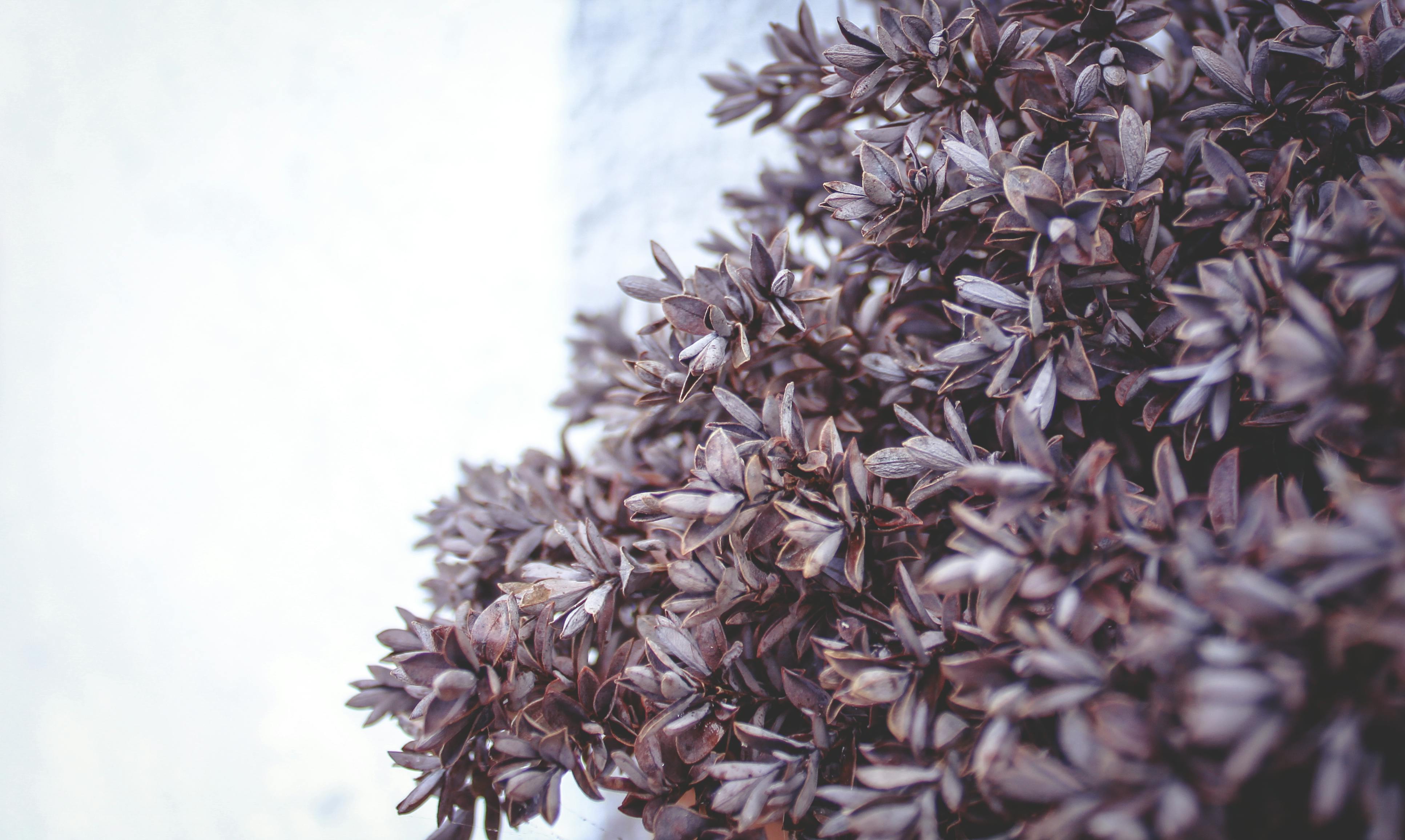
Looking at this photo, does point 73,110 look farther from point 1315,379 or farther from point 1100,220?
point 1315,379

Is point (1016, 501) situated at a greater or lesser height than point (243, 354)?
lesser

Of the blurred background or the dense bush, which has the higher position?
the blurred background

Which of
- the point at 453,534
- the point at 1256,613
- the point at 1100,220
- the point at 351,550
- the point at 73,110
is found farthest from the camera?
the point at 351,550

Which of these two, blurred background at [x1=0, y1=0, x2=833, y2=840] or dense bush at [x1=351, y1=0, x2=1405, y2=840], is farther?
blurred background at [x1=0, y1=0, x2=833, y2=840]

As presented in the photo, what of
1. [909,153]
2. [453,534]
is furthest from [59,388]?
[909,153]

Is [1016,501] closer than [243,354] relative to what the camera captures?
Yes

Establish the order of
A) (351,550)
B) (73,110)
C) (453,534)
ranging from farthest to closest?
(351,550) → (73,110) → (453,534)
